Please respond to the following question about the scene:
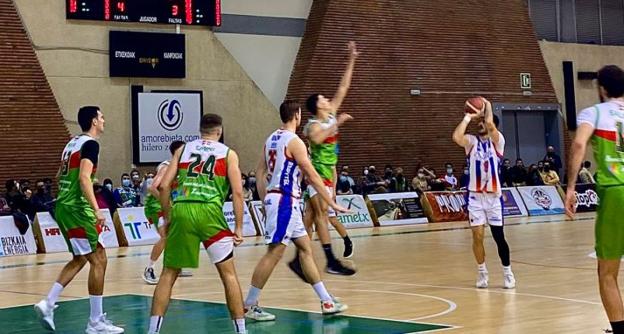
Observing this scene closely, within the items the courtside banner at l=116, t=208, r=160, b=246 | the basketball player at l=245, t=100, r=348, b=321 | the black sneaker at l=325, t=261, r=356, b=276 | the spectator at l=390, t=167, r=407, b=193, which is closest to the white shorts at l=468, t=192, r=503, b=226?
the black sneaker at l=325, t=261, r=356, b=276

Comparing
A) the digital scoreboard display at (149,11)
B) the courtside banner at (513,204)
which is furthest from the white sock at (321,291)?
the courtside banner at (513,204)

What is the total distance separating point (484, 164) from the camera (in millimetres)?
11336

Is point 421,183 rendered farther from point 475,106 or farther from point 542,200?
point 475,106

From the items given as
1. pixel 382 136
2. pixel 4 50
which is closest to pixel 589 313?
pixel 4 50

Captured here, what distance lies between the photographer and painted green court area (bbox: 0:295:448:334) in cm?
853

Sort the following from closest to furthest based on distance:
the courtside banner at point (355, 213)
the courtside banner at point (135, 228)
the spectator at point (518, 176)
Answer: the courtside banner at point (135, 228)
the courtside banner at point (355, 213)
the spectator at point (518, 176)

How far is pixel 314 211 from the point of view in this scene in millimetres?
11672

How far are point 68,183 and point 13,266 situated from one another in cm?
907

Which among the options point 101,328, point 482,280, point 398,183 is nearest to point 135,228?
point 398,183

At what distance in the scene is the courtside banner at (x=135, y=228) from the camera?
2136 cm

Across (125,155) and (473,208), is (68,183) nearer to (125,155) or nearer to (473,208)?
(473,208)

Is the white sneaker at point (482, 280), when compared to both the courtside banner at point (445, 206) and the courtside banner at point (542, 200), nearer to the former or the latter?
the courtside banner at point (445, 206)

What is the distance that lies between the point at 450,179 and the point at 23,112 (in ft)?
42.6

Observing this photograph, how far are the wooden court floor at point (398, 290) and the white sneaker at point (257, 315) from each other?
173 millimetres
